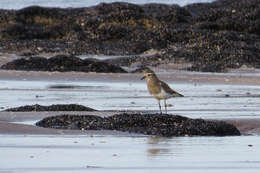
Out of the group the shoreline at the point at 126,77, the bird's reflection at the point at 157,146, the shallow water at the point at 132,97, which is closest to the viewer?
the bird's reflection at the point at 157,146

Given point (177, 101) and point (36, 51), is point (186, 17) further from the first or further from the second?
point (177, 101)

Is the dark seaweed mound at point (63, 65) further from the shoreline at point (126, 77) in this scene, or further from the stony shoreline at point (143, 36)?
the stony shoreline at point (143, 36)

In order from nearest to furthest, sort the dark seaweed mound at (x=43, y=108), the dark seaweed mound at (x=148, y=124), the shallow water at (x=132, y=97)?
the dark seaweed mound at (x=148, y=124) → the dark seaweed mound at (x=43, y=108) → the shallow water at (x=132, y=97)

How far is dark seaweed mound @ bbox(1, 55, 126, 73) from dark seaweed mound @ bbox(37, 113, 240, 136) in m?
9.65

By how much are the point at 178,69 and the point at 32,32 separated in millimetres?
11600

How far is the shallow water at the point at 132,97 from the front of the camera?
36.6 ft

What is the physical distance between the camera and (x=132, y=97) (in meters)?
13.2

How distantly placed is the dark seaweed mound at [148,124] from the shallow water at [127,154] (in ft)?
0.83

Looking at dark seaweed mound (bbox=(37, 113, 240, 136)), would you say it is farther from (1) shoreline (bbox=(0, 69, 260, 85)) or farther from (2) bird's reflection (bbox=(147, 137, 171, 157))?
(1) shoreline (bbox=(0, 69, 260, 85))

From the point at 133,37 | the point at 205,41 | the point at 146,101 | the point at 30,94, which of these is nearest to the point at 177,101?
the point at 146,101

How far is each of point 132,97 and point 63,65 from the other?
6.01m

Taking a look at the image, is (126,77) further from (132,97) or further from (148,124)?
(148,124)

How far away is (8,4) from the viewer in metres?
53.2

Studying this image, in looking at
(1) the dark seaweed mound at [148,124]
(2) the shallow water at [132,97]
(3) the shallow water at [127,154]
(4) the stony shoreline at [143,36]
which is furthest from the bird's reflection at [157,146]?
(4) the stony shoreline at [143,36]
